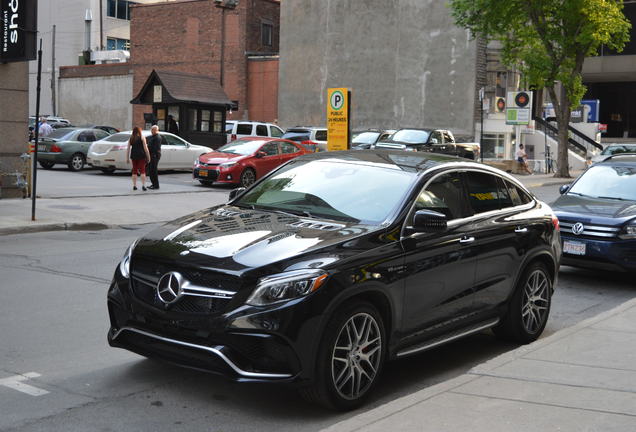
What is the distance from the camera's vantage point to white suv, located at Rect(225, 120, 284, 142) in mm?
37375

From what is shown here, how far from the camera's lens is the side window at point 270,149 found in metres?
26.3

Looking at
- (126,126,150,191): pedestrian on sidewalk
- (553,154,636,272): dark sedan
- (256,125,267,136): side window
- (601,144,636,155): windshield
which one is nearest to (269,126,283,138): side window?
(256,125,267,136): side window

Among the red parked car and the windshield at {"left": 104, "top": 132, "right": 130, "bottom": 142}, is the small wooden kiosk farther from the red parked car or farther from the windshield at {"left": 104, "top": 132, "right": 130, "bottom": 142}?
the red parked car

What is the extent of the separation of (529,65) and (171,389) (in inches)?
1372

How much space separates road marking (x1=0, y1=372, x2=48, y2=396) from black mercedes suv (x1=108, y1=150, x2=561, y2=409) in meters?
0.63

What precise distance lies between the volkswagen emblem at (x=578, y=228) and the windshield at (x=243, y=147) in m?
16.4

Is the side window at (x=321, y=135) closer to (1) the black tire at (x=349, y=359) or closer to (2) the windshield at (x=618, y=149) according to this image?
(2) the windshield at (x=618, y=149)

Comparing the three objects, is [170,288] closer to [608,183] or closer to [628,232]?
[628,232]

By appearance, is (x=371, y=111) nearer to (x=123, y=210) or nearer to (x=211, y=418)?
(x=123, y=210)

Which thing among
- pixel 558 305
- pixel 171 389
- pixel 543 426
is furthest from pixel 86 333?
pixel 558 305

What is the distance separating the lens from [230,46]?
51.0 m

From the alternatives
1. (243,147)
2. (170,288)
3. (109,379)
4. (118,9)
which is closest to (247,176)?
(243,147)

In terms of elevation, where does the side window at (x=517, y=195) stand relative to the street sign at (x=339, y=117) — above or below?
below

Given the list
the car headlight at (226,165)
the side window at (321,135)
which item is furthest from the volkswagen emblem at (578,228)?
the side window at (321,135)
